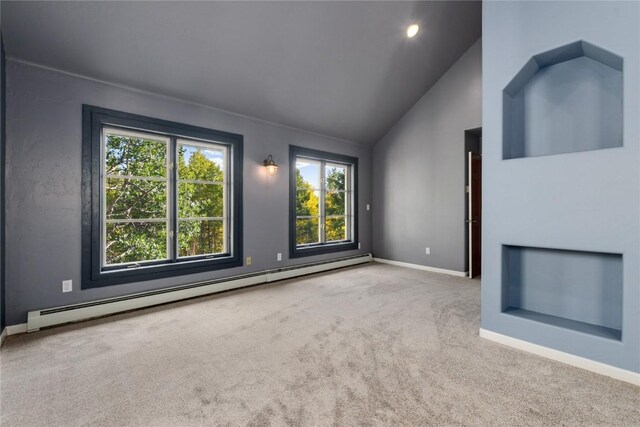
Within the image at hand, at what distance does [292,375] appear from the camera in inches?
81.4

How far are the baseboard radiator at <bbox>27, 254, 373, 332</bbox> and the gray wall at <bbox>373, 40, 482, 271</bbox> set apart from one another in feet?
6.80

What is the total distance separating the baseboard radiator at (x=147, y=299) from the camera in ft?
9.43

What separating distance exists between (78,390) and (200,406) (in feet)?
2.85

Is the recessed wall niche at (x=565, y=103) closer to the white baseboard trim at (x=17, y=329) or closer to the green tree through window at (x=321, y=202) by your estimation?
the green tree through window at (x=321, y=202)

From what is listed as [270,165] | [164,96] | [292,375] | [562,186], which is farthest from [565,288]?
[164,96]

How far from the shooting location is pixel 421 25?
165 inches

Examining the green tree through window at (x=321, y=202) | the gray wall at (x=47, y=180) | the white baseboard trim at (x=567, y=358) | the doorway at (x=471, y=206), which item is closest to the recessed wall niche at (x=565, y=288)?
the white baseboard trim at (x=567, y=358)

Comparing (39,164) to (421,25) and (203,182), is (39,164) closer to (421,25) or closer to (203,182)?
(203,182)

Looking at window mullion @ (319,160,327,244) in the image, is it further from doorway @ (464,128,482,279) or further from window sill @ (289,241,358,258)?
doorway @ (464,128,482,279)

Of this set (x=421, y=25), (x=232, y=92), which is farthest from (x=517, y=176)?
(x=232, y=92)

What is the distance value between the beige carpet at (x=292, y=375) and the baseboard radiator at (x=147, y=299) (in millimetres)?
134

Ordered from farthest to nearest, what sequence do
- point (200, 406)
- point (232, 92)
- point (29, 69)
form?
point (232, 92), point (29, 69), point (200, 406)

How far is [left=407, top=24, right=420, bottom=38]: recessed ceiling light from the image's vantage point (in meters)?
4.13

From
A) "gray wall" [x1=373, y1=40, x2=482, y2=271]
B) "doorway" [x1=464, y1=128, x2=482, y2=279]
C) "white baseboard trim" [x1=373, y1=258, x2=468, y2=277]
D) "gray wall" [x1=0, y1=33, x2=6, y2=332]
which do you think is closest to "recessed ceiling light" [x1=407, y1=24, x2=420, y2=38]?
"gray wall" [x1=373, y1=40, x2=482, y2=271]
